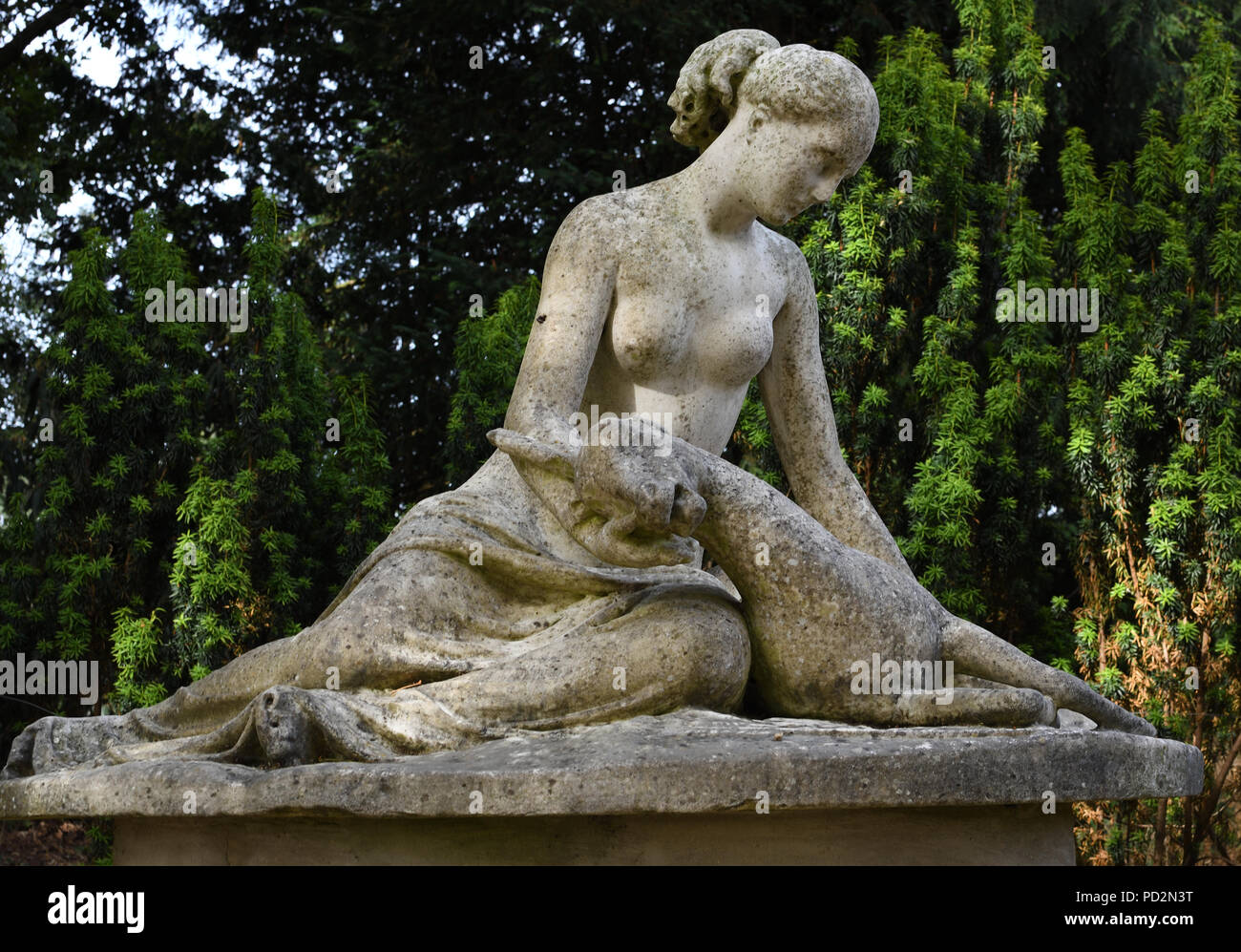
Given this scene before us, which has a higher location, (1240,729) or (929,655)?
(929,655)

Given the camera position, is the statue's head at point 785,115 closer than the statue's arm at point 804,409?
Yes

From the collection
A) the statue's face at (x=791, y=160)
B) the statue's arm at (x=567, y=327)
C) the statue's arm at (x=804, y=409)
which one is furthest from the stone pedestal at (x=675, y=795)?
the statue's face at (x=791, y=160)

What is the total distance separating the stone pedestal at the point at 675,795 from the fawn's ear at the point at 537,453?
0.63 meters

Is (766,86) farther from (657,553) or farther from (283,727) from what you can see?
(283,727)

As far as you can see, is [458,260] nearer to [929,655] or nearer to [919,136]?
[919,136]

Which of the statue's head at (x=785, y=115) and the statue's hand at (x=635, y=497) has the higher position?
the statue's head at (x=785, y=115)

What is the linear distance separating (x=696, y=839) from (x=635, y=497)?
0.75 m

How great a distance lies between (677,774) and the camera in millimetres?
3041

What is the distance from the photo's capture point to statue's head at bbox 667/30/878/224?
3.91 meters

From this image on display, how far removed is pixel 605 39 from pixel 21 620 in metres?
5.04

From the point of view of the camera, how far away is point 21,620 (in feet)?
22.7

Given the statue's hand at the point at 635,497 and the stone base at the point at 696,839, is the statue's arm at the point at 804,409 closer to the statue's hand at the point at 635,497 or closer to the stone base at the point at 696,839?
the statue's hand at the point at 635,497

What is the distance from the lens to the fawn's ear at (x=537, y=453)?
3.59 meters

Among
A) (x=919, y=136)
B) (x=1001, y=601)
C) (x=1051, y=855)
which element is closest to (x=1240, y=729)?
(x=1001, y=601)
